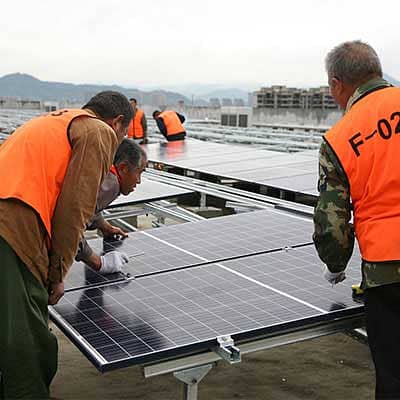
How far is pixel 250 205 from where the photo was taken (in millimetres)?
6207

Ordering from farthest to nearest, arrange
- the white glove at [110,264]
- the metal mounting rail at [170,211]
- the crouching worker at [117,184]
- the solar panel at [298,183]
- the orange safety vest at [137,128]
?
1. the orange safety vest at [137,128]
2. the solar panel at [298,183]
3. the metal mounting rail at [170,211]
4. the white glove at [110,264]
5. the crouching worker at [117,184]

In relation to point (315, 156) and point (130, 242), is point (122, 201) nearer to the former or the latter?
point (130, 242)

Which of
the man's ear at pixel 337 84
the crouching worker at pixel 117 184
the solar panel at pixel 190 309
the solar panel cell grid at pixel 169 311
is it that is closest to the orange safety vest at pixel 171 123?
the crouching worker at pixel 117 184

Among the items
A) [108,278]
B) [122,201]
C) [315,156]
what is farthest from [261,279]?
[315,156]

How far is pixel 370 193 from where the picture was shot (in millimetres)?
2793

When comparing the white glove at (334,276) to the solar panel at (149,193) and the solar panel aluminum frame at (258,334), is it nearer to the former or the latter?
the solar panel aluminum frame at (258,334)

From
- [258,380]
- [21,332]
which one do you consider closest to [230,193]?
[258,380]

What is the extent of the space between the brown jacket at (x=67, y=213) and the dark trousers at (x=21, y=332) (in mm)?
58

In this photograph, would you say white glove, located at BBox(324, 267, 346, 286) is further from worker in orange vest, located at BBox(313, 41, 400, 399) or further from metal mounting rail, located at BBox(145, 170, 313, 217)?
metal mounting rail, located at BBox(145, 170, 313, 217)

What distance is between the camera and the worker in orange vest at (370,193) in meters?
2.76

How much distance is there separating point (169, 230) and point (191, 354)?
6.79ft

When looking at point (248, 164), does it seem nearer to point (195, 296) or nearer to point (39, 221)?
point (195, 296)

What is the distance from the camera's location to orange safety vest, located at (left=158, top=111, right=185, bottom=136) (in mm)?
12273

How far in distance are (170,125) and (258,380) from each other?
324 inches
